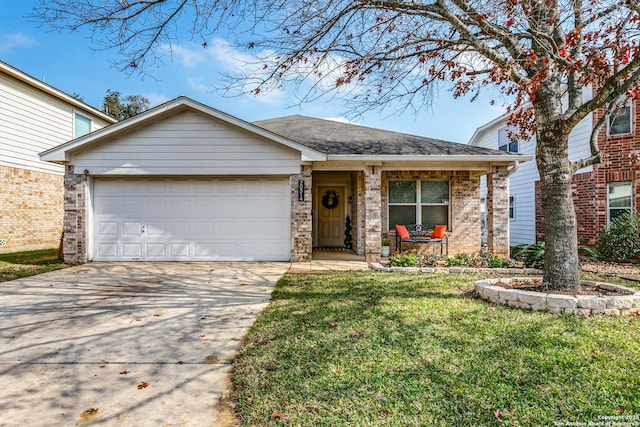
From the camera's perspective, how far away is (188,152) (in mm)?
9086

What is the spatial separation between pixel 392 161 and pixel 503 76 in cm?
475

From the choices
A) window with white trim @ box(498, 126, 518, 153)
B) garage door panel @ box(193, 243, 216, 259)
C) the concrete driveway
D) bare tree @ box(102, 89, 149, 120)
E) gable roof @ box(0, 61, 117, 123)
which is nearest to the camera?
the concrete driveway

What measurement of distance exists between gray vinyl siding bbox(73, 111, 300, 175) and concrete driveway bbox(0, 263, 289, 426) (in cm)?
327

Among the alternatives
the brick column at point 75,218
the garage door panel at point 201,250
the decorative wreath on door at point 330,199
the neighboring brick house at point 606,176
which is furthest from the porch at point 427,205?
the brick column at point 75,218

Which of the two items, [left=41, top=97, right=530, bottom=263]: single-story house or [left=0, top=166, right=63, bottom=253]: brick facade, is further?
[left=0, top=166, right=63, bottom=253]: brick facade

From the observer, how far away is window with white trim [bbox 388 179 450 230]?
35.6 ft

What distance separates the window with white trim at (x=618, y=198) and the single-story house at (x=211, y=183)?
3658mm

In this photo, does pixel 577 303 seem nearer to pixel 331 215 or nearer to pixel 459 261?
pixel 459 261

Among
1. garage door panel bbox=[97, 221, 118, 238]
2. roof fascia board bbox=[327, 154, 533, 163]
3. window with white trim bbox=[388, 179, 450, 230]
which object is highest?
roof fascia board bbox=[327, 154, 533, 163]

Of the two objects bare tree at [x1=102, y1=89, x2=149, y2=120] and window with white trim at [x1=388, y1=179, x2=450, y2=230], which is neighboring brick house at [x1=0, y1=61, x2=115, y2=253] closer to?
window with white trim at [x1=388, y1=179, x2=450, y2=230]

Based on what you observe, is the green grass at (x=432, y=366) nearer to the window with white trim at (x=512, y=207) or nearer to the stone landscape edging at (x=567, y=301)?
the stone landscape edging at (x=567, y=301)

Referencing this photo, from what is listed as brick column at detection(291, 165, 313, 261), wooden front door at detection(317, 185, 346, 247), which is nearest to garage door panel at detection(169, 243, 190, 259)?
brick column at detection(291, 165, 313, 261)

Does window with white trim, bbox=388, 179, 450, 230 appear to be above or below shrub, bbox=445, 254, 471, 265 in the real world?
above

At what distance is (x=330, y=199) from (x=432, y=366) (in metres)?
9.95
